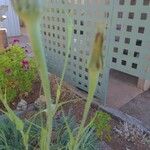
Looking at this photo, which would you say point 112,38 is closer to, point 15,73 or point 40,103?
point 40,103

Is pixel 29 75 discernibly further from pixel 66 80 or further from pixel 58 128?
pixel 58 128

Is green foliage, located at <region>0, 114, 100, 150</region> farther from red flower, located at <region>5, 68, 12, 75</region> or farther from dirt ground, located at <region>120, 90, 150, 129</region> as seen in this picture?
dirt ground, located at <region>120, 90, 150, 129</region>

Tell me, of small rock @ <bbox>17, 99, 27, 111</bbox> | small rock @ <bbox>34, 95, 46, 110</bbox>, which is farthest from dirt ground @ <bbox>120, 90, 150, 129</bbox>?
small rock @ <bbox>17, 99, 27, 111</bbox>

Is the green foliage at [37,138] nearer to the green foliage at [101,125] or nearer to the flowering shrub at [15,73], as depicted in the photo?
the green foliage at [101,125]

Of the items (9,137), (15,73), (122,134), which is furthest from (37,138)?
(15,73)

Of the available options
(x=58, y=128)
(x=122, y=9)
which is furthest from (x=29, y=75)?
(x=122, y=9)
